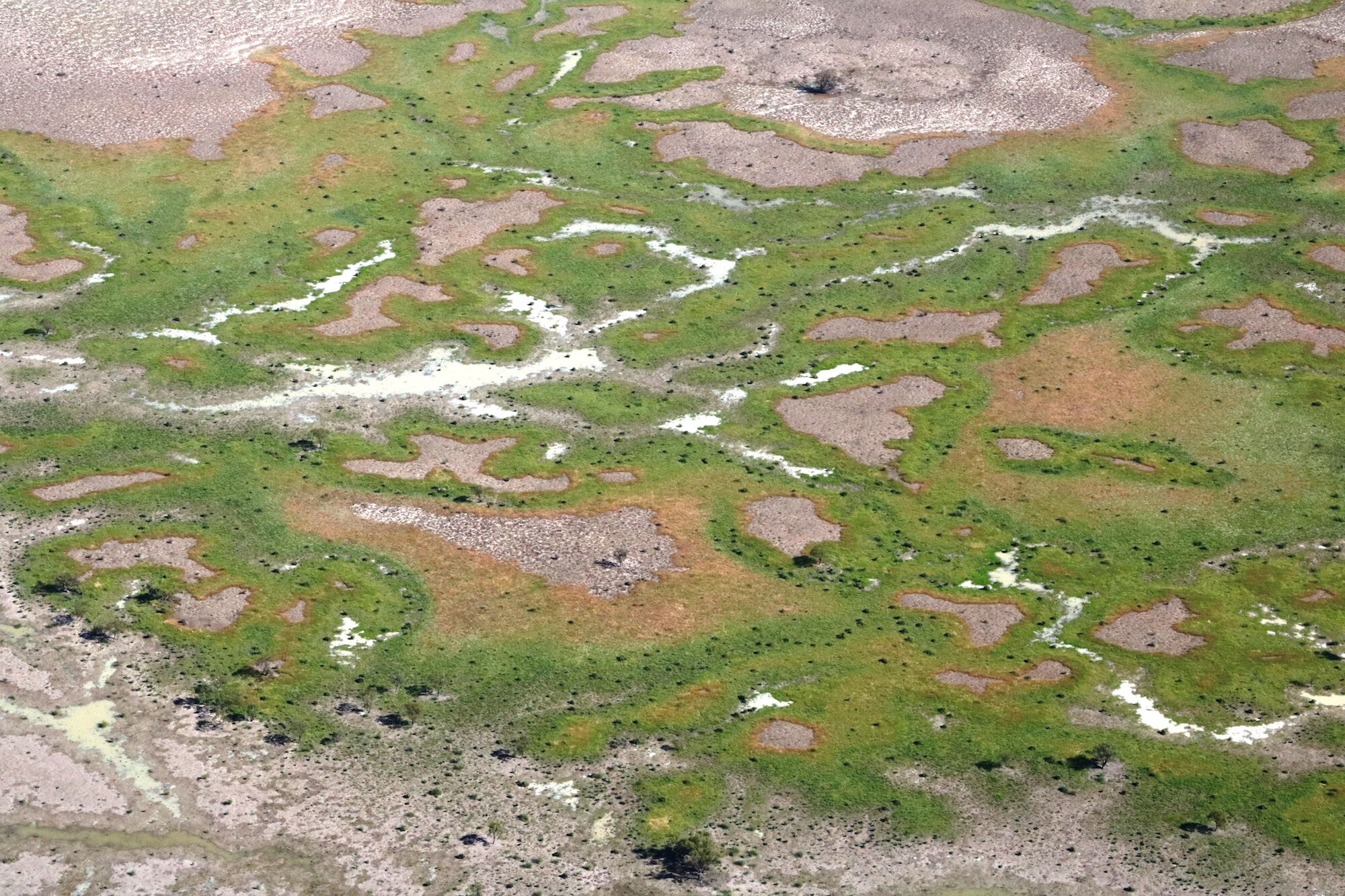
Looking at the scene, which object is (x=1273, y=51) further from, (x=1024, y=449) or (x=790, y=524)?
(x=790, y=524)

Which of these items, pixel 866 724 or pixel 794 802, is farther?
pixel 866 724

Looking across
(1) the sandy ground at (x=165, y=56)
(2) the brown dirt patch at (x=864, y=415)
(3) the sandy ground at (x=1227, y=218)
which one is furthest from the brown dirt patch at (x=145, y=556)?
(3) the sandy ground at (x=1227, y=218)

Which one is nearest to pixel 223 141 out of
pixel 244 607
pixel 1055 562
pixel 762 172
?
pixel 762 172

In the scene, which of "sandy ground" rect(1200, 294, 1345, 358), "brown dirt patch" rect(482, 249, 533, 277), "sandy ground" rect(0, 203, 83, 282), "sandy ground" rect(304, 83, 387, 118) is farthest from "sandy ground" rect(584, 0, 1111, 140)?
"sandy ground" rect(0, 203, 83, 282)

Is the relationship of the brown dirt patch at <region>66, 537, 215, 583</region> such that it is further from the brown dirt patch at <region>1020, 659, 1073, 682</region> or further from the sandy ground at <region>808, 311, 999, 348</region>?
the sandy ground at <region>808, 311, 999, 348</region>

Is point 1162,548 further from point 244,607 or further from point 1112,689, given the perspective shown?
point 244,607

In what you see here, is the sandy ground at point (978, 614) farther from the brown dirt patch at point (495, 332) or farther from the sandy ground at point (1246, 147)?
the sandy ground at point (1246, 147)
